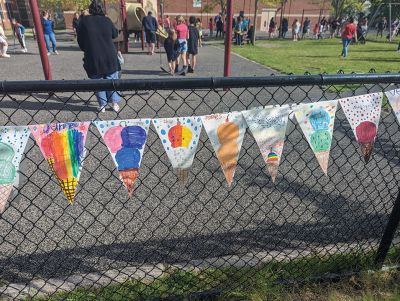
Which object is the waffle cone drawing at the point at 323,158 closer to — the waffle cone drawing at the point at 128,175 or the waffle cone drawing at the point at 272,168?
the waffle cone drawing at the point at 272,168

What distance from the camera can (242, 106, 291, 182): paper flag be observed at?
6.31 feet

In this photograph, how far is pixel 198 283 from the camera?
249 cm

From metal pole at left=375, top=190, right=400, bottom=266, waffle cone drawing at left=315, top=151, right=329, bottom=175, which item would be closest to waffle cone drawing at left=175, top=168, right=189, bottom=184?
waffle cone drawing at left=315, top=151, right=329, bottom=175

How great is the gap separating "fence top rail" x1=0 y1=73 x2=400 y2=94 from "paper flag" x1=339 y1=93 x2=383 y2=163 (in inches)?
4.5

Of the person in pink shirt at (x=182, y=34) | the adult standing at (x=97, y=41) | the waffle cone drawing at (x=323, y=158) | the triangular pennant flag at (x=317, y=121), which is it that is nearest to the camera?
the triangular pennant flag at (x=317, y=121)

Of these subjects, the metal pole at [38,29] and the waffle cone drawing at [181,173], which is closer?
the waffle cone drawing at [181,173]

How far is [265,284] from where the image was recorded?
2402 millimetres

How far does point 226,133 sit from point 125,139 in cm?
57

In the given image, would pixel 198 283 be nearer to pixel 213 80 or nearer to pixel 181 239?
pixel 181 239

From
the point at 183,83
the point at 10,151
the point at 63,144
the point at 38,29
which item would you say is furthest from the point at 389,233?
the point at 38,29

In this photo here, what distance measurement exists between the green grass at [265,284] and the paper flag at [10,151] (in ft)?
3.62

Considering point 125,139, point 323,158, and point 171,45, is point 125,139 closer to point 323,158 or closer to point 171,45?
point 323,158

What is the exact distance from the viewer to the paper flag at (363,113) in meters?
2.08

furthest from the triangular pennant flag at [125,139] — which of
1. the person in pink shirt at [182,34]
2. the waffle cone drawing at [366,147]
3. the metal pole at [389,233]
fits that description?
the person in pink shirt at [182,34]
